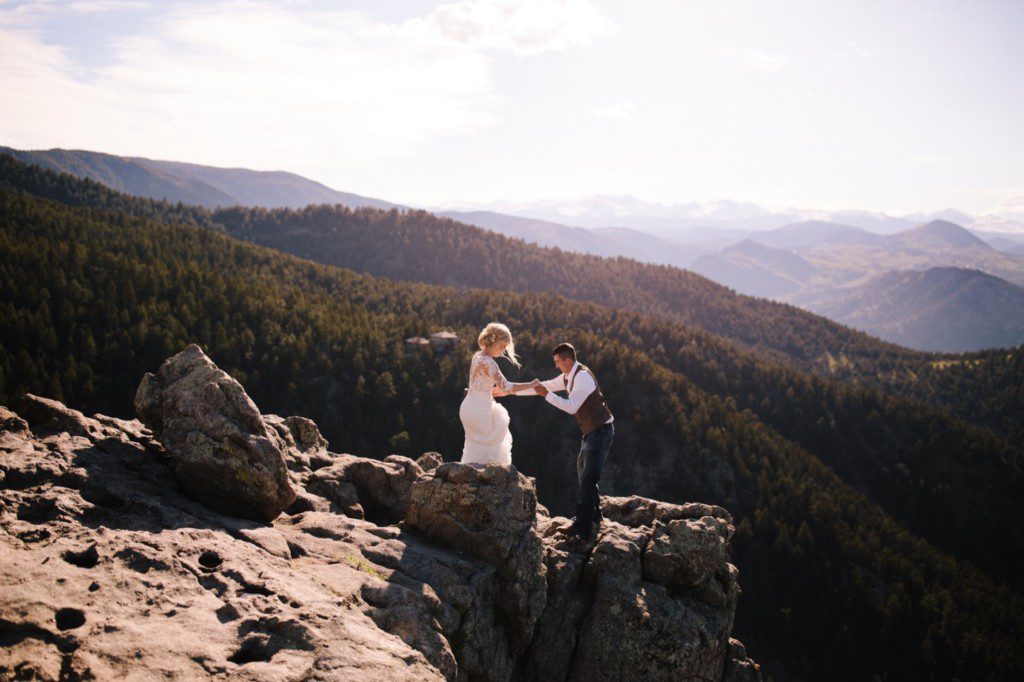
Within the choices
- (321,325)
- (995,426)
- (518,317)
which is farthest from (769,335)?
(321,325)

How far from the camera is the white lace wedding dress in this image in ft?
38.7

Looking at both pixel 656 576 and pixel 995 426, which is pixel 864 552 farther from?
pixel 995 426

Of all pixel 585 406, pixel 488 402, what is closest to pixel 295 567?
pixel 488 402

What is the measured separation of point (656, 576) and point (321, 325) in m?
69.8

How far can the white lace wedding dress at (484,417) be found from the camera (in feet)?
38.7

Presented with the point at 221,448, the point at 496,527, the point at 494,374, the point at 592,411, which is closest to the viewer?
the point at 221,448

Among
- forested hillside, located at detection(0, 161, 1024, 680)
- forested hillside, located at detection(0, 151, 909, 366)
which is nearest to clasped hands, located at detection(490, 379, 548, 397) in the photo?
forested hillside, located at detection(0, 161, 1024, 680)

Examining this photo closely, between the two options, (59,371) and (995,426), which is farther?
(995,426)

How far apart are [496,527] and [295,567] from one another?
4096mm

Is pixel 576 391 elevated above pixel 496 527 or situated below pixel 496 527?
above

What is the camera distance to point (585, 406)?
12.6 metres

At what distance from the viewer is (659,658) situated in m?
11.2

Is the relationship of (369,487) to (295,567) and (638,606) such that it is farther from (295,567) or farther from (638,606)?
(638,606)

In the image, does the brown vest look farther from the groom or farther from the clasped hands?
the clasped hands
